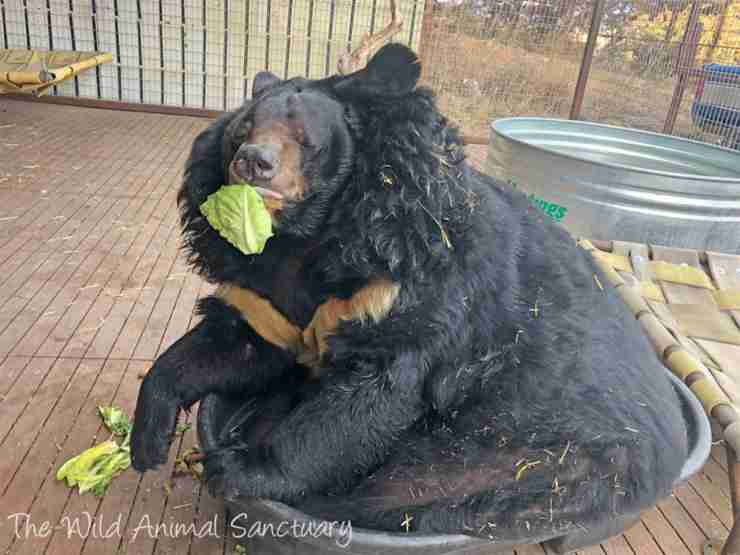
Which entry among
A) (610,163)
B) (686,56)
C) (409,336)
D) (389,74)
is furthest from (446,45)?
(409,336)

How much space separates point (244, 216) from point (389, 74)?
1.71 feet

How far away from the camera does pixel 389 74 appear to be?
1588 millimetres

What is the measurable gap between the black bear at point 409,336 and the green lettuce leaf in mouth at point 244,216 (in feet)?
0.14

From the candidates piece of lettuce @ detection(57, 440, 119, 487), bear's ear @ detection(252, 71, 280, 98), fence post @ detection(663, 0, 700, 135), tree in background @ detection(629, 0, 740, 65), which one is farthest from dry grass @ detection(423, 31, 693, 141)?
piece of lettuce @ detection(57, 440, 119, 487)

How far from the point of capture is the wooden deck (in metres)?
1.94

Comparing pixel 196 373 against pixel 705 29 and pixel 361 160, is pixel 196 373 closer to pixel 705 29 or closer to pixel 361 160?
pixel 361 160

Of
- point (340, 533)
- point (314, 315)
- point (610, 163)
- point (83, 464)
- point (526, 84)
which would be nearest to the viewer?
point (340, 533)

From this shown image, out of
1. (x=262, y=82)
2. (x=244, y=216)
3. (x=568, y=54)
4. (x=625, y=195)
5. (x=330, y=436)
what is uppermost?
(x=262, y=82)

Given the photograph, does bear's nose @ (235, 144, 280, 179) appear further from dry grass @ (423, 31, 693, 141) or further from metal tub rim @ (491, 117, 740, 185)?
dry grass @ (423, 31, 693, 141)

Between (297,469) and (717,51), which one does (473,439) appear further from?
(717,51)

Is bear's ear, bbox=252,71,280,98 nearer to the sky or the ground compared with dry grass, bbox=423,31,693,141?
nearer to the sky

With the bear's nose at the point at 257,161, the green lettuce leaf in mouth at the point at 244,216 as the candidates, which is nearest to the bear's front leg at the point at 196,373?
the green lettuce leaf in mouth at the point at 244,216

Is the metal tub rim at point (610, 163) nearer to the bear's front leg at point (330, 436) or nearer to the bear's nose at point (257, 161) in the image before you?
the bear's front leg at point (330, 436)

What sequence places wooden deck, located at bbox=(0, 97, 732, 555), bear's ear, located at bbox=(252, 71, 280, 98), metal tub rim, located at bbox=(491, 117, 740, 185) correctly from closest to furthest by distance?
bear's ear, located at bbox=(252, 71, 280, 98), wooden deck, located at bbox=(0, 97, 732, 555), metal tub rim, located at bbox=(491, 117, 740, 185)
